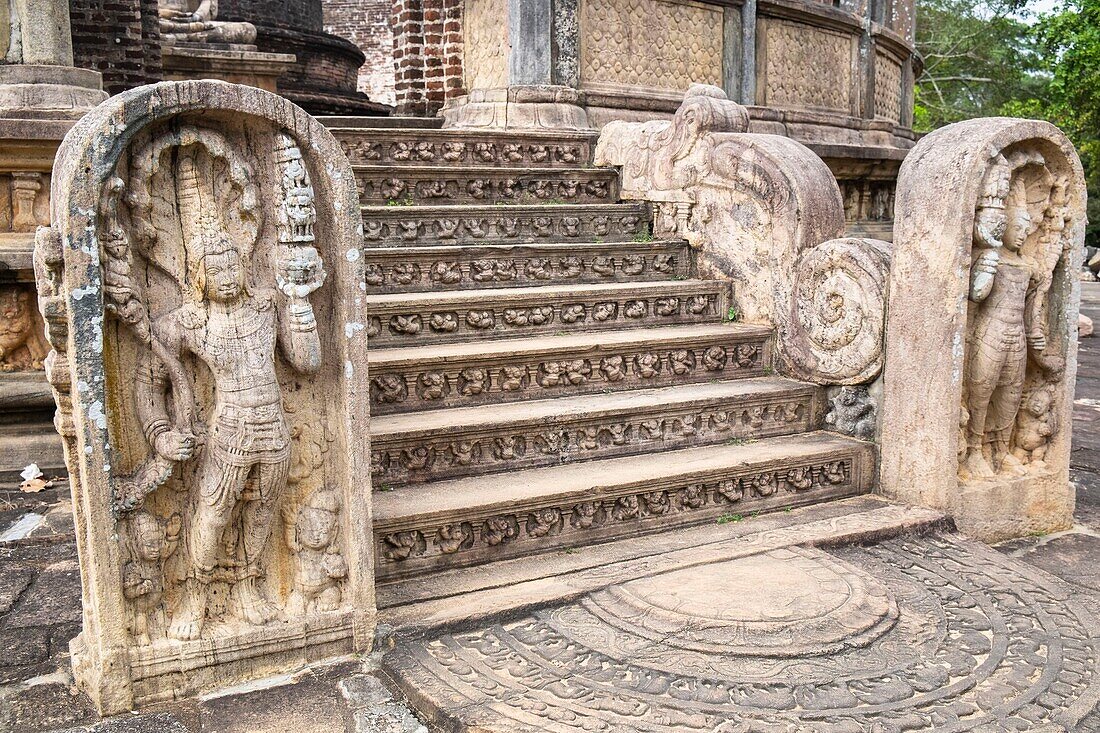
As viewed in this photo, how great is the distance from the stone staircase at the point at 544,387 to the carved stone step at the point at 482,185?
0.04 ft

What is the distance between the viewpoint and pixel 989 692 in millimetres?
2789

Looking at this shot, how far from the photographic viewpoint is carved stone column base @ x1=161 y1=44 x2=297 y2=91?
396 inches

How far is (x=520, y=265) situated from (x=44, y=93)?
2552 mm

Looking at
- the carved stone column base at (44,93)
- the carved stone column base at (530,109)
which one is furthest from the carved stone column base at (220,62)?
the carved stone column base at (44,93)

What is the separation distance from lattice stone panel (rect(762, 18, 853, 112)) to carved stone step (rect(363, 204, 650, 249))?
10.2ft

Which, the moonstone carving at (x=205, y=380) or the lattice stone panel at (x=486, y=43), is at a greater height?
the lattice stone panel at (x=486, y=43)

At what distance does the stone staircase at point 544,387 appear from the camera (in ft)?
11.8

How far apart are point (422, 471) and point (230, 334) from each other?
1.18 metres

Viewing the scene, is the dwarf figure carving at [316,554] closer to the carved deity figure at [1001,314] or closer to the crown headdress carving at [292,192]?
the crown headdress carving at [292,192]

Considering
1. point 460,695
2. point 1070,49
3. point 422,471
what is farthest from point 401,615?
point 1070,49

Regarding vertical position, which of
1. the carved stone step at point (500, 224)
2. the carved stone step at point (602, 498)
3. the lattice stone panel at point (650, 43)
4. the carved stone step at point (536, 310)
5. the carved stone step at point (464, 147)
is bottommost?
the carved stone step at point (602, 498)

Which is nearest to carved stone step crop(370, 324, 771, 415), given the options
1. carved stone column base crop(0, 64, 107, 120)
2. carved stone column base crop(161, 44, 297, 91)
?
carved stone column base crop(0, 64, 107, 120)

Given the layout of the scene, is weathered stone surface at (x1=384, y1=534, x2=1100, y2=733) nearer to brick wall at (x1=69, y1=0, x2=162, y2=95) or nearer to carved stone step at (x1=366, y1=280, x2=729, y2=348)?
carved stone step at (x1=366, y1=280, x2=729, y2=348)

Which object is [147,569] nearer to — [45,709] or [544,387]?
[45,709]
